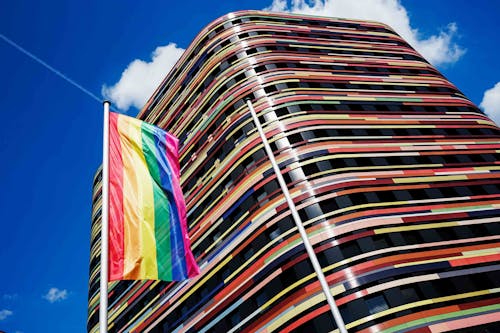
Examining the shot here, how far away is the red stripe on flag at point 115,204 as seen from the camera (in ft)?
33.4

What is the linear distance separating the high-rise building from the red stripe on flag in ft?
50.4

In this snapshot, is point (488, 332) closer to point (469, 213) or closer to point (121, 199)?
point (469, 213)

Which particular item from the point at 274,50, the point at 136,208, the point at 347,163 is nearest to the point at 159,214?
the point at 136,208

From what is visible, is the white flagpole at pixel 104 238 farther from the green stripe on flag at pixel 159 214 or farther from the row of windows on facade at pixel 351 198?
the row of windows on facade at pixel 351 198

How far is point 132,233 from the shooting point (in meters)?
10.9

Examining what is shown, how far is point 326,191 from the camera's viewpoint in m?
27.4

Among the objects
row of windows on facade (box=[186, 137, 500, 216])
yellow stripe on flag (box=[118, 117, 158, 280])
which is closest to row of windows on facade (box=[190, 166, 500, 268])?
row of windows on facade (box=[186, 137, 500, 216])

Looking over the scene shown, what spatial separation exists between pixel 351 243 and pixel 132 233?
17290 millimetres

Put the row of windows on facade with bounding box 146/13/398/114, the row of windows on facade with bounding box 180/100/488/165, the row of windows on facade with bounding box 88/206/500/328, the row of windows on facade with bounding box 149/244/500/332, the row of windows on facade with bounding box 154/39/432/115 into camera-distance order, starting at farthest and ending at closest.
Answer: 1. the row of windows on facade with bounding box 146/13/398/114
2. the row of windows on facade with bounding box 154/39/432/115
3. the row of windows on facade with bounding box 180/100/488/165
4. the row of windows on facade with bounding box 88/206/500/328
5. the row of windows on facade with bounding box 149/244/500/332

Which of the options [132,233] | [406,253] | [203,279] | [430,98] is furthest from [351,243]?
[430,98]

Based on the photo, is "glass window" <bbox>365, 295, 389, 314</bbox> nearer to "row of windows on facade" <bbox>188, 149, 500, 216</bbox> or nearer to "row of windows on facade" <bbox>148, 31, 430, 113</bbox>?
"row of windows on facade" <bbox>188, 149, 500, 216</bbox>

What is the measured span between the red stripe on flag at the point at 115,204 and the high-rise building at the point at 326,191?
50.4 ft

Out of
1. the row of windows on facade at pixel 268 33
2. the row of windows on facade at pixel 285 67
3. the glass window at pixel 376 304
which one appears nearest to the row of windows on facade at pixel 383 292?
the glass window at pixel 376 304

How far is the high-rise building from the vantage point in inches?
899
